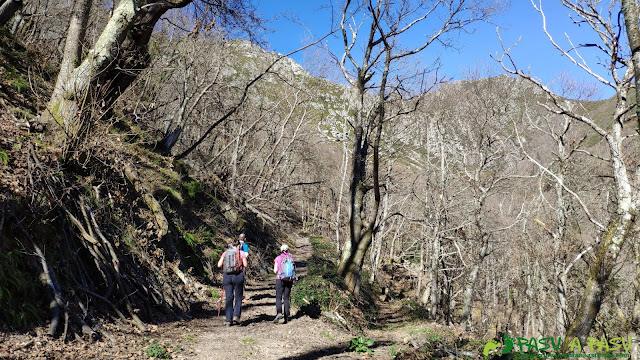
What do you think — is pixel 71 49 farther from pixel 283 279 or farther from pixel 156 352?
pixel 283 279

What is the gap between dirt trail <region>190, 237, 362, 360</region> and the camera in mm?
5996

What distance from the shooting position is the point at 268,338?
6875mm

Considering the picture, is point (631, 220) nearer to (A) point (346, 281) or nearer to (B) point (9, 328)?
(A) point (346, 281)

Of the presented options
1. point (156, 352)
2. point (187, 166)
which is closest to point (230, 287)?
point (156, 352)

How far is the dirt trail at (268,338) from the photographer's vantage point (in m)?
6.00

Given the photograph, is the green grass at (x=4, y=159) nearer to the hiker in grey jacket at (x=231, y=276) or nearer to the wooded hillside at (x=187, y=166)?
the wooded hillside at (x=187, y=166)

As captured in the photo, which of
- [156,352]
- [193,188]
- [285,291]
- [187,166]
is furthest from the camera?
[187,166]

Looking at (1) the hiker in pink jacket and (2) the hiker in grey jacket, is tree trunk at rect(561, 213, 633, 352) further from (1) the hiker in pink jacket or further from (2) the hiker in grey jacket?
(2) the hiker in grey jacket

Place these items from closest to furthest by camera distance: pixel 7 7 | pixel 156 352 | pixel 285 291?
pixel 156 352 < pixel 7 7 < pixel 285 291

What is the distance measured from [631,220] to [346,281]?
7.48m

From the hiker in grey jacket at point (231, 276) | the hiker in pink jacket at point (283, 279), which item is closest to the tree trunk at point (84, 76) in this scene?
the hiker in grey jacket at point (231, 276)

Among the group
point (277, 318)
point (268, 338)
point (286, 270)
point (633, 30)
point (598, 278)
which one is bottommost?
point (268, 338)

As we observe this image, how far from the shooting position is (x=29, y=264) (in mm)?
4801
